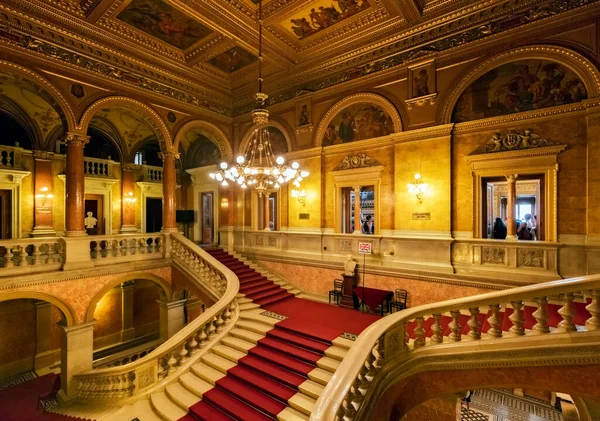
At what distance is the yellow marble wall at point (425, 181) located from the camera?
23.7 ft

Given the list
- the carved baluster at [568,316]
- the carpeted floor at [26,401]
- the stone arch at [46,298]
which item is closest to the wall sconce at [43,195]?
the stone arch at [46,298]

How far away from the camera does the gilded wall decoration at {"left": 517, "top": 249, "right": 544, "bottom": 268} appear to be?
6.14 m

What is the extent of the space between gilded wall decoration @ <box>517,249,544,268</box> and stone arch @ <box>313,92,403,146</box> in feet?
13.1

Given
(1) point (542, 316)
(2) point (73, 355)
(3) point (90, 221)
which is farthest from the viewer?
(3) point (90, 221)

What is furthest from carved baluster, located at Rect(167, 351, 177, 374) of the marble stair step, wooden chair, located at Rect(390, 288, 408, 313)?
wooden chair, located at Rect(390, 288, 408, 313)

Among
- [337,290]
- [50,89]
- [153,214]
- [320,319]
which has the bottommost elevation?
[320,319]

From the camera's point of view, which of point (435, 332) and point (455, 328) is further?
point (435, 332)

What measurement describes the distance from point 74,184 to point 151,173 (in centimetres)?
574

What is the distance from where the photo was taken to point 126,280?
861cm

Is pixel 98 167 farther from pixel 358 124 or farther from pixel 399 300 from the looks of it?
pixel 399 300

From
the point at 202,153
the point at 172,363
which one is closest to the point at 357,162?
the point at 172,363

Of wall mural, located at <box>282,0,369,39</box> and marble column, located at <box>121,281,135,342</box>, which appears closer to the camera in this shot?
wall mural, located at <box>282,0,369,39</box>

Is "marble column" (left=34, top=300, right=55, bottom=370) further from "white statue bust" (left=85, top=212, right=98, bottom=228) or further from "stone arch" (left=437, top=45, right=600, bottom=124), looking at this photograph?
"stone arch" (left=437, top=45, right=600, bottom=124)

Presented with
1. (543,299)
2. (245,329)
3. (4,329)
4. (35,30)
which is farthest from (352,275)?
(4,329)
